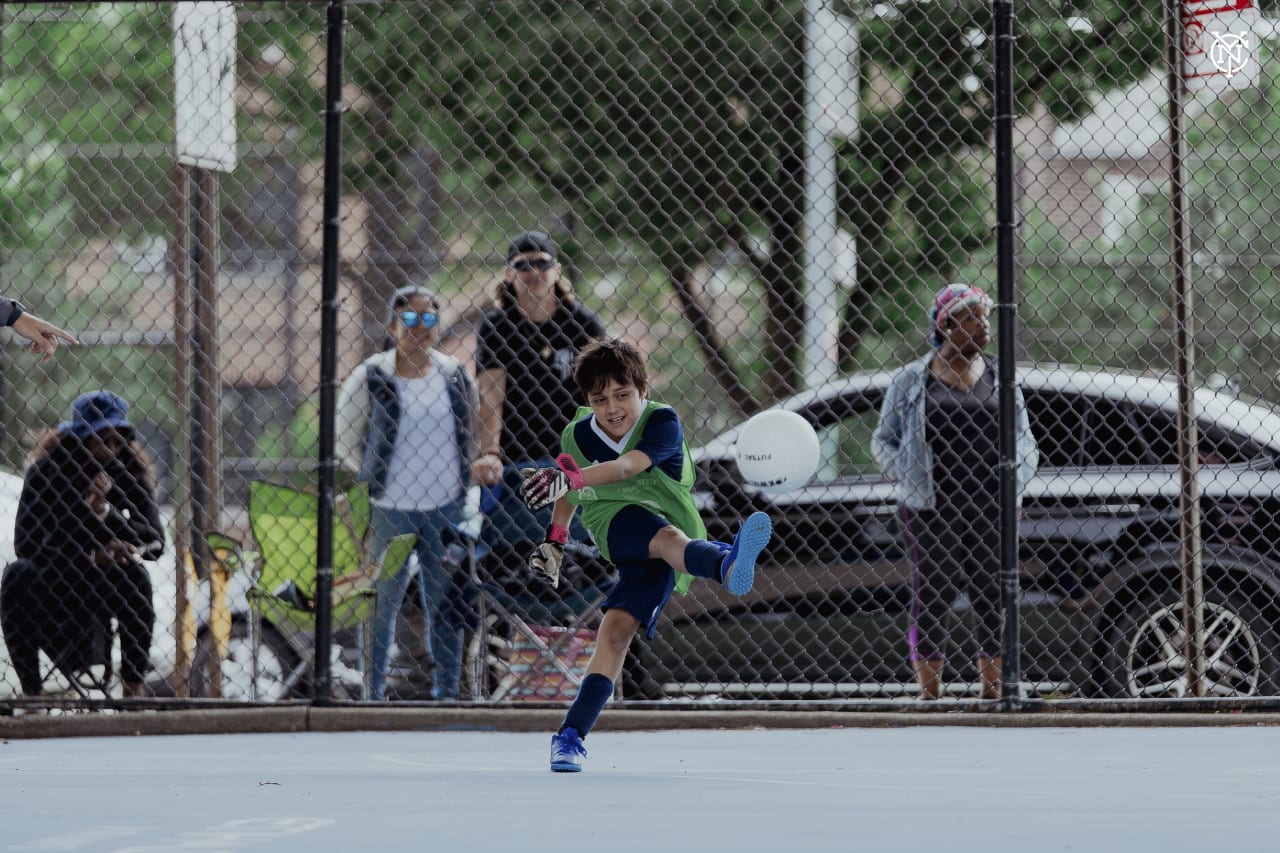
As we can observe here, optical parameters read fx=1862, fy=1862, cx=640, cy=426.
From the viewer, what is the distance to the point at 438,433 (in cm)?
750

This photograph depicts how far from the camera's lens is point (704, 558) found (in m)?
5.53

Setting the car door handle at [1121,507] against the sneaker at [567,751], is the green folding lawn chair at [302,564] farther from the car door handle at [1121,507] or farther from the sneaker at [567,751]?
the car door handle at [1121,507]

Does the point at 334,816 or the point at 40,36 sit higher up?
the point at 40,36

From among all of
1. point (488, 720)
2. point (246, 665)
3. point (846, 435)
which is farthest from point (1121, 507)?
point (246, 665)

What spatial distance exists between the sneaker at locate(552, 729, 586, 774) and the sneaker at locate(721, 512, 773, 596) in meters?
0.64

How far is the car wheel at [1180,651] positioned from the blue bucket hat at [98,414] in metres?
4.04

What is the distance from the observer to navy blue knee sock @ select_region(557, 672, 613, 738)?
546cm

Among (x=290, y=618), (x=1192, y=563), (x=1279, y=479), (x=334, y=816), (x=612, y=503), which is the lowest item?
(x=334, y=816)

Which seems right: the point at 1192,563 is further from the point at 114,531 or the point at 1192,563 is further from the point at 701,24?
the point at 701,24

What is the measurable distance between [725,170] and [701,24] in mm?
1110

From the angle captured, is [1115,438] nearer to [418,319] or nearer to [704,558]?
[704,558]

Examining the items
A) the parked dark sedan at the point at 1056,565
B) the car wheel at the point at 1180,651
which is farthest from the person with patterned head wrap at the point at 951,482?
the car wheel at the point at 1180,651

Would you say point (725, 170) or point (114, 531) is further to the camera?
point (725, 170)

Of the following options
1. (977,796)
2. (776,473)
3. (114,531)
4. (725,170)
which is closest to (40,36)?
(725,170)
